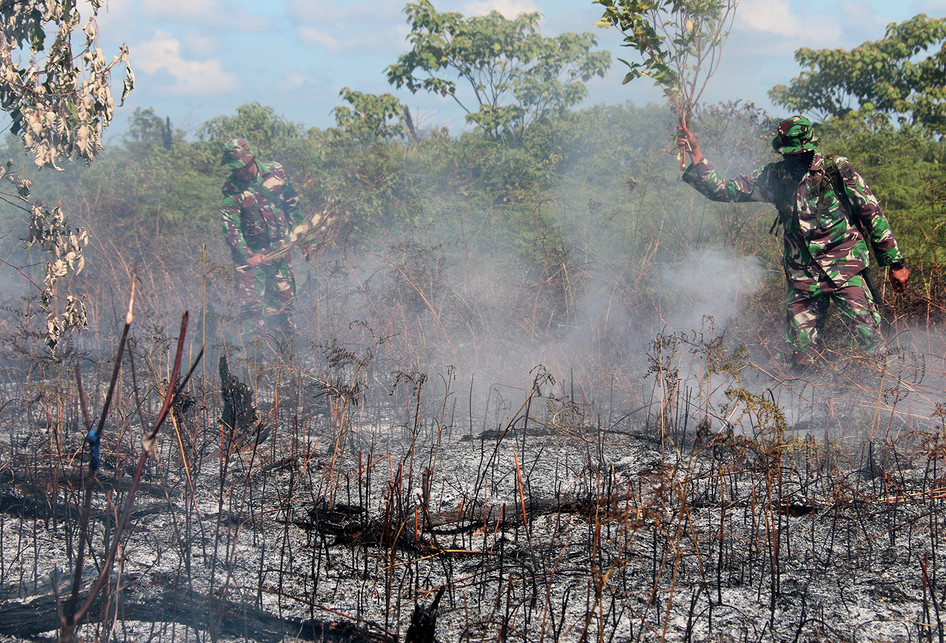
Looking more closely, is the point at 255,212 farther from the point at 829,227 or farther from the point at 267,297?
the point at 829,227

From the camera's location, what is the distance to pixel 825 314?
4230 millimetres

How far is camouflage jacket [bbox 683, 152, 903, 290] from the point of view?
4.00 m

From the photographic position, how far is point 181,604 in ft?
7.63

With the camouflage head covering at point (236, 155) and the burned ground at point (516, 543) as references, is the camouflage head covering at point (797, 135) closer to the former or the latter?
the burned ground at point (516, 543)

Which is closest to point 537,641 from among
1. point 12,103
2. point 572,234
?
point 12,103

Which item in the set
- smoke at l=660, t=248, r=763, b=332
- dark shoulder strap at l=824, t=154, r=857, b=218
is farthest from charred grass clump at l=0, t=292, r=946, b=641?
smoke at l=660, t=248, r=763, b=332

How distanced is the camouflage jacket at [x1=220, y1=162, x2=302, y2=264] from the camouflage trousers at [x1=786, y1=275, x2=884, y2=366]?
4.69 meters

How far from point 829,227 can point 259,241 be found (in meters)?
4.96

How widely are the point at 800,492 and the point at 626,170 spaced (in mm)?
5982

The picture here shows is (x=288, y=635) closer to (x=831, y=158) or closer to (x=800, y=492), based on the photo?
(x=800, y=492)

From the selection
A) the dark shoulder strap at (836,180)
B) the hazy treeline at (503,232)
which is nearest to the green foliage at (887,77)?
the hazy treeline at (503,232)

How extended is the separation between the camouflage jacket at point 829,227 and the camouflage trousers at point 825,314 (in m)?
0.06

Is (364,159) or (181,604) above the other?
(364,159)

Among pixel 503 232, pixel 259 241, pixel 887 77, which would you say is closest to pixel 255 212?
pixel 259 241
